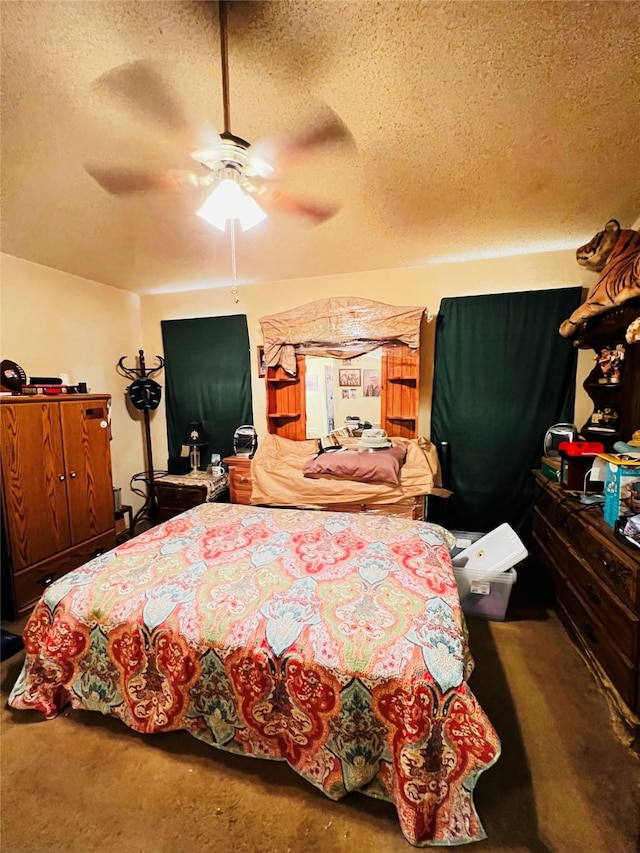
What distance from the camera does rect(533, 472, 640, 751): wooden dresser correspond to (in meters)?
1.40

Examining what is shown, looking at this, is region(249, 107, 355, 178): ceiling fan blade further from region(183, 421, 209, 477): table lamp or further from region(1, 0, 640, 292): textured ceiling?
region(183, 421, 209, 477): table lamp

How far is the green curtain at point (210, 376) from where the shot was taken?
12.2 ft

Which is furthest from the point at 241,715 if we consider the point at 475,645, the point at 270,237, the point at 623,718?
the point at 270,237

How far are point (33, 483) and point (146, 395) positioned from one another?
1.58 meters

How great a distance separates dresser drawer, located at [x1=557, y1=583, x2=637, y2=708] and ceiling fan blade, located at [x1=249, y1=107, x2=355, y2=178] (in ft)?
8.00

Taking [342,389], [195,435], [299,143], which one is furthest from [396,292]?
[195,435]

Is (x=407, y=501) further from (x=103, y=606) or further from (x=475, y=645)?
(x=103, y=606)

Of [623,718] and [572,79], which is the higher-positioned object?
[572,79]

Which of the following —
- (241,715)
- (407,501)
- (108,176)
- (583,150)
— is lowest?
(241,715)

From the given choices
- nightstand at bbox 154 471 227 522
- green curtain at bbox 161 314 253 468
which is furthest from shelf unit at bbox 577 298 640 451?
nightstand at bbox 154 471 227 522

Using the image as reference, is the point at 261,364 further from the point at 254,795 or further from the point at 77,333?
the point at 254,795

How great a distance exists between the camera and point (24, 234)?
7.82ft

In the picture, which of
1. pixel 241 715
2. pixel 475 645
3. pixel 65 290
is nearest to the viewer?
pixel 241 715

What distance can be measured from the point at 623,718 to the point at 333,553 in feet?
4.61
